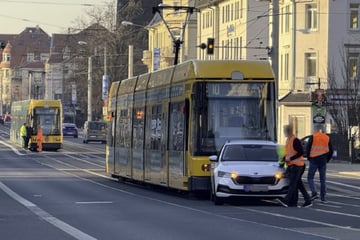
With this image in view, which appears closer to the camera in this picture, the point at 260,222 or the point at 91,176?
the point at 260,222

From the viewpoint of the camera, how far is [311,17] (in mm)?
68812

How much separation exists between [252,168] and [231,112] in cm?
255

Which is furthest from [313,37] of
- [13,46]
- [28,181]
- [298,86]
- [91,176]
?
[13,46]

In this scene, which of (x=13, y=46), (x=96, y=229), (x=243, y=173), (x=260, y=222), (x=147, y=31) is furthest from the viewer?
(x=13, y=46)

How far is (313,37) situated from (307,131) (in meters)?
6.53

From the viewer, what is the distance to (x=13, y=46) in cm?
19888

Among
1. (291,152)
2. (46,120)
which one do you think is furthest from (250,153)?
(46,120)

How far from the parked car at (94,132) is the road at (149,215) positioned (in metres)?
49.9

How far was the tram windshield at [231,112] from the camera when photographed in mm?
24633

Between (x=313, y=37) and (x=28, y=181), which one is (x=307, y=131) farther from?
(x=28, y=181)

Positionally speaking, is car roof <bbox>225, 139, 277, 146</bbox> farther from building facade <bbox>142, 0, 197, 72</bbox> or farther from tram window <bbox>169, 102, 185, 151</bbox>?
building facade <bbox>142, 0, 197, 72</bbox>

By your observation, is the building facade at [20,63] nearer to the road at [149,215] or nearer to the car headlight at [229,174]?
the road at [149,215]

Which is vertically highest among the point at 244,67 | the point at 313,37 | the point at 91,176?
the point at 313,37

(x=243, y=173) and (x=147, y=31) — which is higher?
(x=147, y=31)
